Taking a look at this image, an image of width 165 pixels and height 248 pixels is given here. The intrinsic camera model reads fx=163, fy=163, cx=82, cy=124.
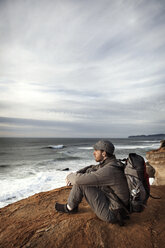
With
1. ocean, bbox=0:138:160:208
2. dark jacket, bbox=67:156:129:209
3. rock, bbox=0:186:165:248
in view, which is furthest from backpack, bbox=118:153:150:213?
ocean, bbox=0:138:160:208

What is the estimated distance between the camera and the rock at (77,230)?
268 centimetres

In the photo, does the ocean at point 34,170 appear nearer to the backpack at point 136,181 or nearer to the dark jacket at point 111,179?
the dark jacket at point 111,179

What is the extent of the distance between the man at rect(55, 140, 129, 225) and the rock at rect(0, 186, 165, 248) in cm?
27

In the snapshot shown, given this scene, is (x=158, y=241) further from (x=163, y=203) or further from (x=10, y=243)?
(x=10, y=243)

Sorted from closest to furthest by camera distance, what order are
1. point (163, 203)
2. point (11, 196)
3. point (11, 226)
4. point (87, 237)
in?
point (87, 237) < point (11, 226) < point (163, 203) < point (11, 196)

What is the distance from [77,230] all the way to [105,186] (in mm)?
966

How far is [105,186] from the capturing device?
9.75 ft

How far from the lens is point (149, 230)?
9.95 ft

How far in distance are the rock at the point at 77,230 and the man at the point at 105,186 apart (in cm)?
27

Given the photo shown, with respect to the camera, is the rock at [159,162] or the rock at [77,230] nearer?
the rock at [77,230]

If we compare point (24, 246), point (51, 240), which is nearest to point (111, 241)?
point (51, 240)

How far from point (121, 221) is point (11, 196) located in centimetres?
765

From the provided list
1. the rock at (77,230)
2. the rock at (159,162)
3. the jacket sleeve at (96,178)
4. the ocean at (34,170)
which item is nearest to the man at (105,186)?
the jacket sleeve at (96,178)

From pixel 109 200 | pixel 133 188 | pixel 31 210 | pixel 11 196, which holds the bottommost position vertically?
pixel 11 196
